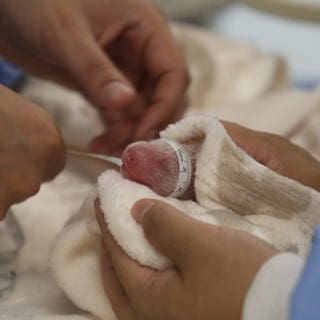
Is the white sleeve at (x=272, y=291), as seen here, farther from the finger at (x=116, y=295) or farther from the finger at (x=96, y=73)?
the finger at (x=96, y=73)

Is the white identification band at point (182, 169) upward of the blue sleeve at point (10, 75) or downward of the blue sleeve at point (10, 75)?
upward

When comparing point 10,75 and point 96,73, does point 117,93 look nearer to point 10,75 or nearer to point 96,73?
point 96,73

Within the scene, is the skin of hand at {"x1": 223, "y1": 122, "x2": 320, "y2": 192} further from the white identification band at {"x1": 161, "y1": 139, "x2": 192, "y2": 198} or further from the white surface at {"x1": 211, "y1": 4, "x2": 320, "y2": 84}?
the white surface at {"x1": 211, "y1": 4, "x2": 320, "y2": 84}

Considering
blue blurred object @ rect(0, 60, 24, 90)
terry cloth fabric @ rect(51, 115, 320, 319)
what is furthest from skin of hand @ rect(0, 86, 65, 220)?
blue blurred object @ rect(0, 60, 24, 90)

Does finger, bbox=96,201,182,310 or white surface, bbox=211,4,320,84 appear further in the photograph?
white surface, bbox=211,4,320,84

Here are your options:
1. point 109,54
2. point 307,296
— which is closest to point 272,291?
point 307,296

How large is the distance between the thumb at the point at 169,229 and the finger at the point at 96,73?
0.29 meters

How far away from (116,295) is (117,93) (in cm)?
29

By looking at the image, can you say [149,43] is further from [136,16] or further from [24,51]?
[24,51]

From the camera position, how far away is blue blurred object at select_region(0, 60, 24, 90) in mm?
972

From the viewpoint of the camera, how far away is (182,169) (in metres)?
0.53

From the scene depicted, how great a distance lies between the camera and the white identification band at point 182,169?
21.0 inches

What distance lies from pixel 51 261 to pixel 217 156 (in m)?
0.14

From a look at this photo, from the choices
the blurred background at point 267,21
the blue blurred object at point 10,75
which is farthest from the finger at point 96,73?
the blurred background at point 267,21
